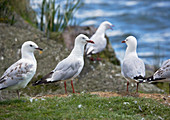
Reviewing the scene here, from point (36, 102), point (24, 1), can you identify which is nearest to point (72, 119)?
point (36, 102)

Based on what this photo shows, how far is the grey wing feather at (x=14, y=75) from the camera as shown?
22.4 feet

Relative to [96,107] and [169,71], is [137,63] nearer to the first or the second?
[169,71]

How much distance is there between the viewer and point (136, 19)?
2478 centimetres

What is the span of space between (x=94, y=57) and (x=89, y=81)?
6.32ft

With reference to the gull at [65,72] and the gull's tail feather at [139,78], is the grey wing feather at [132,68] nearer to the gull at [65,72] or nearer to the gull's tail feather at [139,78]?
the gull's tail feather at [139,78]

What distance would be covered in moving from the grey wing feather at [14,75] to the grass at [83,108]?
1.37ft

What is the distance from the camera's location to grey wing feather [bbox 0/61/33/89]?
682cm

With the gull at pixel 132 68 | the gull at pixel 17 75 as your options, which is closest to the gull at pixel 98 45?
the gull at pixel 132 68

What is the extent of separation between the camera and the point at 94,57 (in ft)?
39.3

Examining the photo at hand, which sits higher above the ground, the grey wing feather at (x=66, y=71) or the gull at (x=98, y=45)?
the gull at (x=98, y=45)

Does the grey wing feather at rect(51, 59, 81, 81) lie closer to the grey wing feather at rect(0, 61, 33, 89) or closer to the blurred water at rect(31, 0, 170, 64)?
the grey wing feather at rect(0, 61, 33, 89)

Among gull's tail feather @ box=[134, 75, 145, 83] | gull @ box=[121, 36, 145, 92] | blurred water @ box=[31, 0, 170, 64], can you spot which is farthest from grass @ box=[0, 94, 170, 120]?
blurred water @ box=[31, 0, 170, 64]

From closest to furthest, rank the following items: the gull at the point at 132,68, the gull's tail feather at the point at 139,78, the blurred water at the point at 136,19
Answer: the gull's tail feather at the point at 139,78, the gull at the point at 132,68, the blurred water at the point at 136,19

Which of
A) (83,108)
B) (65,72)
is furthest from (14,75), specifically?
(83,108)
